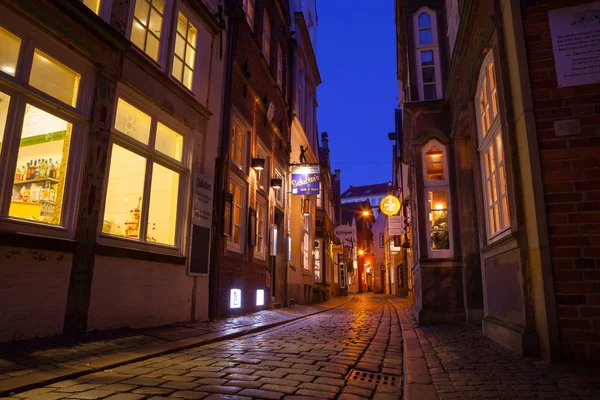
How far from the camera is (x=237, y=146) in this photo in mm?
10781

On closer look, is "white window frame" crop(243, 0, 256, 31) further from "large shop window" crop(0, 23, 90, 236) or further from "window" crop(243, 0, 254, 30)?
"large shop window" crop(0, 23, 90, 236)

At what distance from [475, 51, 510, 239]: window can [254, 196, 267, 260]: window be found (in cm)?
673

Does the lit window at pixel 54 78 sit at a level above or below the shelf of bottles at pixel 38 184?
above

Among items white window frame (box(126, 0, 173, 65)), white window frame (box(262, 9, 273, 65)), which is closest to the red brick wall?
white window frame (box(126, 0, 173, 65))

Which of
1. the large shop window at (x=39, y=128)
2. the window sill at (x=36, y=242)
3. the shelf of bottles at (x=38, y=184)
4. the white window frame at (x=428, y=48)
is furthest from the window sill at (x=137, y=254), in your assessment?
the white window frame at (x=428, y=48)

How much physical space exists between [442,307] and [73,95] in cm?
759

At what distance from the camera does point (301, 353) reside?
5062mm

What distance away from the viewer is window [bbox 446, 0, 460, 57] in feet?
29.5

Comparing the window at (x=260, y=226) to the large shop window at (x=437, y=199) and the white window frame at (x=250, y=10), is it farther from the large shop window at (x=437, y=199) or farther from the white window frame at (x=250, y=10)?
the white window frame at (x=250, y=10)

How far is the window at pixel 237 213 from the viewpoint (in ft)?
32.9

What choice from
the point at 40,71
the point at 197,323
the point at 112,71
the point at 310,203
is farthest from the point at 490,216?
the point at 310,203

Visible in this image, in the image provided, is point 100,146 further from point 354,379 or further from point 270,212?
point 270,212

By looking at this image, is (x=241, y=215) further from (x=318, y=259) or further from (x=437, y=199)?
(x=318, y=259)

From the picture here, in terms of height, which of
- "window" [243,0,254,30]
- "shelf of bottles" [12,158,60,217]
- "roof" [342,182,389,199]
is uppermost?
"roof" [342,182,389,199]
